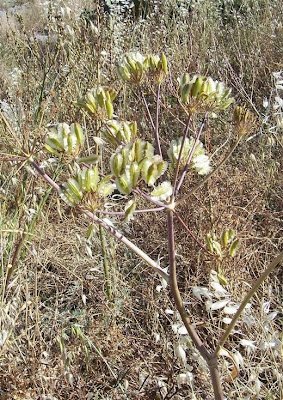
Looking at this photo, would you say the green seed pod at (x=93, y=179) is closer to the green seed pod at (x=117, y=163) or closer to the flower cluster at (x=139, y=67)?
the green seed pod at (x=117, y=163)

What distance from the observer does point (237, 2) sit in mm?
4066

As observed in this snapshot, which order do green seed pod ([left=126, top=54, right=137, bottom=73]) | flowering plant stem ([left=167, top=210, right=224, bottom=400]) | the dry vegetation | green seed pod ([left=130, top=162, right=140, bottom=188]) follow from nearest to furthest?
1. green seed pod ([left=130, top=162, right=140, bottom=188])
2. flowering plant stem ([left=167, top=210, right=224, bottom=400])
3. green seed pod ([left=126, top=54, right=137, bottom=73])
4. the dry vegetation

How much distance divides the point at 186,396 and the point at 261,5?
3335 millimetres

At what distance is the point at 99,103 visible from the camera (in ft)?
2.58

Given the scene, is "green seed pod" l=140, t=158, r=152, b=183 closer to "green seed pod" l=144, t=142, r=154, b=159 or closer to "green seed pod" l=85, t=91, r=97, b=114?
"green seed pod" l=144, t=142, r=154, b=159

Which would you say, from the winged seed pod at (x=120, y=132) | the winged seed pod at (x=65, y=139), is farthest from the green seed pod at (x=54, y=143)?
the winged seed pod at (x=120, y=132)

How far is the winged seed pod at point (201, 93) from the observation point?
755mm

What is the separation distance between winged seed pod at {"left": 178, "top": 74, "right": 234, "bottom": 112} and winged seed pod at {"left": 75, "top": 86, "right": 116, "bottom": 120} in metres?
0.13

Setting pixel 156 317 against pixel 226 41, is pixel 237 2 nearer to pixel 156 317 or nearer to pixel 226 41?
pixel 226 41

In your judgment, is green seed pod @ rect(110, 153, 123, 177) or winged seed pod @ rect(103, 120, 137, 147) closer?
green seed pod @ rect(110, 153, 123, 177)

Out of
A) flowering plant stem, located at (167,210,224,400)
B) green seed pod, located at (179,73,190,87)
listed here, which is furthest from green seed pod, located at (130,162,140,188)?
green seed pod, located at (179,73,190,87)

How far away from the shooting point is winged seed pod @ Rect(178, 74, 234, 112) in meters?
0.76

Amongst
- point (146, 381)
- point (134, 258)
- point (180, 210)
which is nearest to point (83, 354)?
point (146, 381)

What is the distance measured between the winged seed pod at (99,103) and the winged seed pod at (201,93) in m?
0.13
